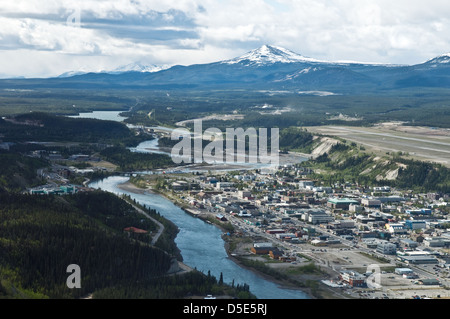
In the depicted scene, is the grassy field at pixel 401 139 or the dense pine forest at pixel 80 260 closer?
the dense pine forest at pixel 80 260

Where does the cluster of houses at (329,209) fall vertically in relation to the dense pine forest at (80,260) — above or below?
below
